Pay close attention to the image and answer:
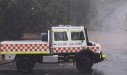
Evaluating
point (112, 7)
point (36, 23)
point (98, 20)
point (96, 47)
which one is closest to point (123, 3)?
point (112, 7)

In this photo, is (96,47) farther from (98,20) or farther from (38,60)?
(98,20)

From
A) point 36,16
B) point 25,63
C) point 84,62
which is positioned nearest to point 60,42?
point 84,62

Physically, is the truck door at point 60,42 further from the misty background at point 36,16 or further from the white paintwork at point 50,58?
the misty background at point 36,16

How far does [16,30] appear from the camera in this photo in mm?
29703

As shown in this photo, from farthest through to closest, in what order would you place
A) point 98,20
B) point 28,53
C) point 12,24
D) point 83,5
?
1. point 98,20
2. point 83,5
3. point 12,24
4. point 28,53

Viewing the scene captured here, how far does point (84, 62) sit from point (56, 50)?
1525mm

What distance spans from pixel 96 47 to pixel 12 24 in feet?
37.3

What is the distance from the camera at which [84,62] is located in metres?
19.4

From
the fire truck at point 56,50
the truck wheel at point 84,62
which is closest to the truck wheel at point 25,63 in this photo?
the fire truck at point 56,50

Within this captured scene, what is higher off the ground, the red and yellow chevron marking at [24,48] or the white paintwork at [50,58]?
the red and yellow chevron marking at [24,48]

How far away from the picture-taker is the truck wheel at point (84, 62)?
19375mm

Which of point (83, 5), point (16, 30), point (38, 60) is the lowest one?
point (38, 60)

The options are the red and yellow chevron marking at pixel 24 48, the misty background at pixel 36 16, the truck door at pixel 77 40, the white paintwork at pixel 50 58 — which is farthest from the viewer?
the misty background at pixel 36 16

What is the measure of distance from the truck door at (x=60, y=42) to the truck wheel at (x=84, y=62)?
2.59 ft
